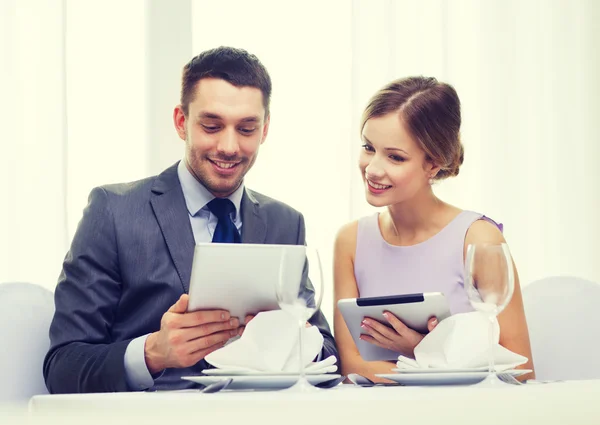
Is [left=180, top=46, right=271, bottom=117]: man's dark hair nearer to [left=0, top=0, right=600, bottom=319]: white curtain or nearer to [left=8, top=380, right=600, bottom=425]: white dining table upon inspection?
[left=0, top=0, right=600, bottom=319]: white curtain

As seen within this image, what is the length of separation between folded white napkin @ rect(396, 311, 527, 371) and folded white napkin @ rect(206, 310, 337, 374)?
186mm

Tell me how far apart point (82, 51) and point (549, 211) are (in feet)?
7.18

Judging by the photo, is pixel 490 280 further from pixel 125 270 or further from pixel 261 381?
pixel 125 270

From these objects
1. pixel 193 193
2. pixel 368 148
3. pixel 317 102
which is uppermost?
pixel 317 102

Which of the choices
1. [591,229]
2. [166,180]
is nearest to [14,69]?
[166,180]

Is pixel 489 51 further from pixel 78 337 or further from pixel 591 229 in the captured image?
pixel 78 337

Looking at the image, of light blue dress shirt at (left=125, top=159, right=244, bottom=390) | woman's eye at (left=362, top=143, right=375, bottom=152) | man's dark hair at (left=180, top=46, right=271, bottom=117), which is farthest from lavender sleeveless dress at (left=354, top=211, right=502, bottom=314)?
man's dark hair at (left=180, top=46, right=271, bottom=117)

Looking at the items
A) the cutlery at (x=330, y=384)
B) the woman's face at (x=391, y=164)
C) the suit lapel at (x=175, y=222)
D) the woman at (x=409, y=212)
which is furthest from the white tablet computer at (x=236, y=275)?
the woman's face at (x=391, y=164)

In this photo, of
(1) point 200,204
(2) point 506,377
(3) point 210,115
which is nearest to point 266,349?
(2) point 506,377

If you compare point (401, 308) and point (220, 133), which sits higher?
point (220, 133)

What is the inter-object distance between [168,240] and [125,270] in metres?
0.12

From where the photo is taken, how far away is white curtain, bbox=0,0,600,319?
3.09 meters

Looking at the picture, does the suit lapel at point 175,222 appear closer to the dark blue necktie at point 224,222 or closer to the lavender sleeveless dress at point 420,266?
the dark blue necktie at point 224,222

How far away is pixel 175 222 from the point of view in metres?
1.95
